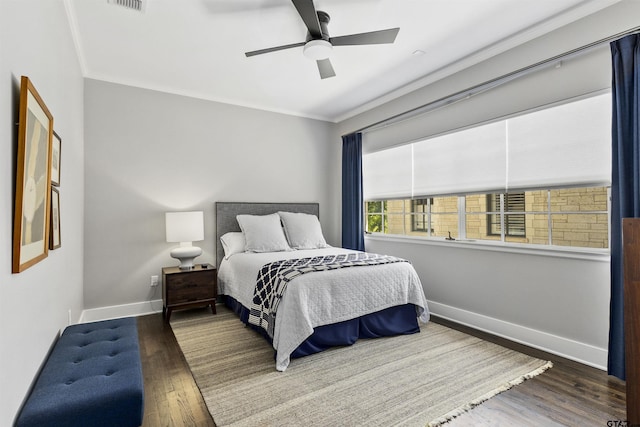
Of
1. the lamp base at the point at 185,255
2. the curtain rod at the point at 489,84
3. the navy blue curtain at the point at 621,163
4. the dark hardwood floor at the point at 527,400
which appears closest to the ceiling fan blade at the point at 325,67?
the curtain rod at the point at 489,84

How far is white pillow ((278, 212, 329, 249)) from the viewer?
435 cm

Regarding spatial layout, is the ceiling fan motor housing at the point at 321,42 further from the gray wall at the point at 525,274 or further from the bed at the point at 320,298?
the bed at the point at 320,298

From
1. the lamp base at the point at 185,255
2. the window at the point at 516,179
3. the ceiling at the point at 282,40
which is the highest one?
the ceiling at the point at 282,40

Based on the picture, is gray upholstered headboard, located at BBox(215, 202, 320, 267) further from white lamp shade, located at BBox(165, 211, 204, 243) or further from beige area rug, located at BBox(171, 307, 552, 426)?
beige area rug, located at BBox(171, 307, 552, 426)

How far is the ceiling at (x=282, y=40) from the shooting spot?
8.20 ft

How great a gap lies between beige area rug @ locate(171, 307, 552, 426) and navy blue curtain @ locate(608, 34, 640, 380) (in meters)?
0.55

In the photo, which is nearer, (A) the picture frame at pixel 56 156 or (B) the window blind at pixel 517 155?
(A) the picture frame at pixel 56 156

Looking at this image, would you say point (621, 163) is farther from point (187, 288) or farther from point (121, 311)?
point (121, 311)

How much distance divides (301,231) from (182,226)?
1.46 metres

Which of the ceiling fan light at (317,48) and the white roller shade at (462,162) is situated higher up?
the ceiling fan light at (317,48)

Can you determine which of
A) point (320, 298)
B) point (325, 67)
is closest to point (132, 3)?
point (325, 67)

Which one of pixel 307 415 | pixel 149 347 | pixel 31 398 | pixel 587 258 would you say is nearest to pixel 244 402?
pixel 307 415

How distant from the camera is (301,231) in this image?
4.41 meters

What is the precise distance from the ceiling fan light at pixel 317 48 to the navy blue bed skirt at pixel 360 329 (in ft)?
7.29
